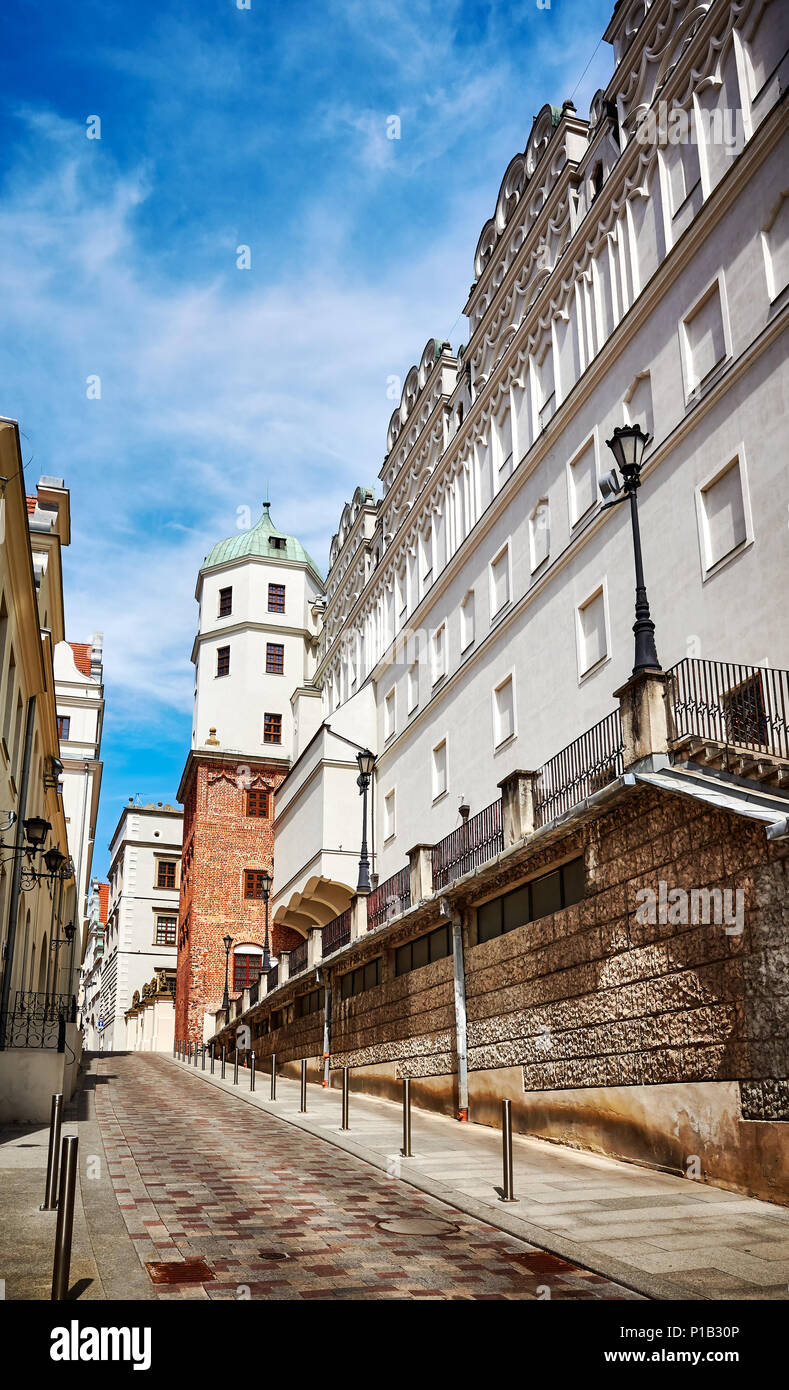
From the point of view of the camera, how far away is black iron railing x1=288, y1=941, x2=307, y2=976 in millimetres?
29038

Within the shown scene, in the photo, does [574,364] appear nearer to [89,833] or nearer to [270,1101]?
[270,1101]

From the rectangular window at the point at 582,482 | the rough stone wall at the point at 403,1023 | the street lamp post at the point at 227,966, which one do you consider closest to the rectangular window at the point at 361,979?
the rough stone wall at the point at 403,1023

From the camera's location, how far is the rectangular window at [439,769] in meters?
27.1

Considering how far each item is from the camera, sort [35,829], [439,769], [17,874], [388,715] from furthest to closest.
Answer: [388,715], [439,769], [17,874], [35,829]

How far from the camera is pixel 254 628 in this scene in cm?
5022

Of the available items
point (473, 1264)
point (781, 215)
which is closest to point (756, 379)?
point (781, 215)

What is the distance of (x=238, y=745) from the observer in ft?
158

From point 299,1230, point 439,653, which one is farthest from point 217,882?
point 299,1230

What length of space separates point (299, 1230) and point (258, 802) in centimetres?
3911

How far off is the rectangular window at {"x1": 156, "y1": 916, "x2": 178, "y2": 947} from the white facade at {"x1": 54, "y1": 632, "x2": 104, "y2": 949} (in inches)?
266

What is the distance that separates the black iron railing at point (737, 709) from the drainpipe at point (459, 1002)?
5404 millimetres

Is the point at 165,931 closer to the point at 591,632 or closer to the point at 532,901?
the point at 591,632

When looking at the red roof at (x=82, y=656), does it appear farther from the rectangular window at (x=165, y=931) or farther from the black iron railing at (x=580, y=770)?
the black iron railing at (x=580, y=770)

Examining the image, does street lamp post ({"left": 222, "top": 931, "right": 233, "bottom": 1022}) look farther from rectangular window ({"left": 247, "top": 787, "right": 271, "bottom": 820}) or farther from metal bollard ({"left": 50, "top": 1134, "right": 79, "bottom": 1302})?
metal bollard ({"left": 50, "top": 1134, "right": 79, "bottom": 1302})
